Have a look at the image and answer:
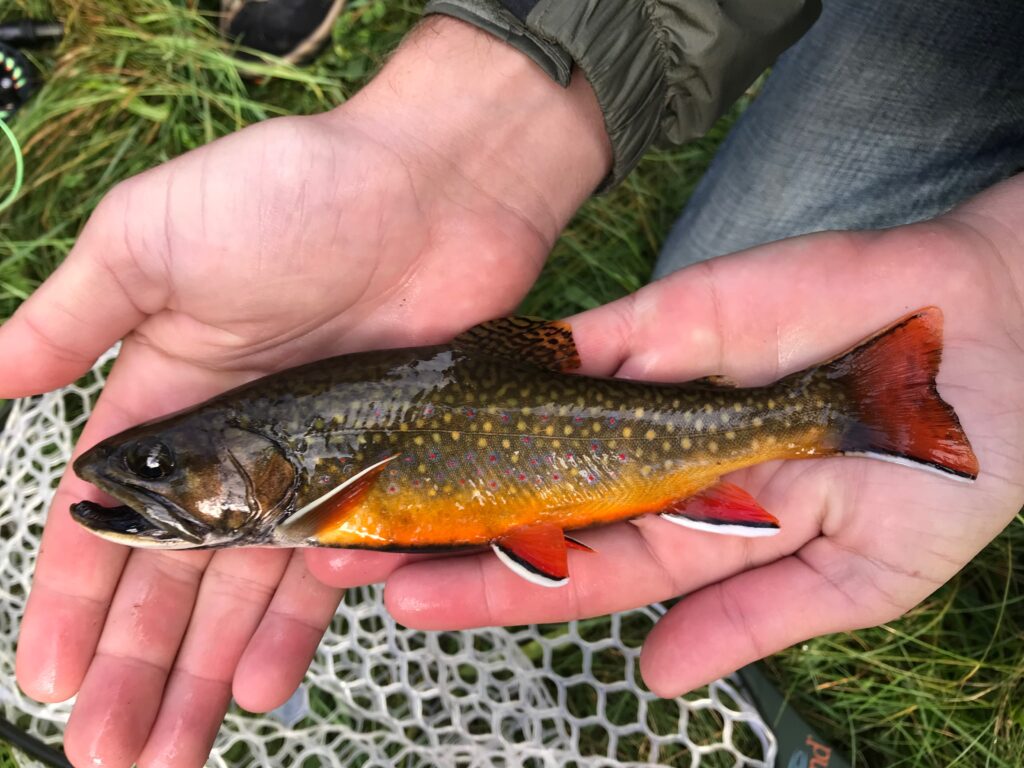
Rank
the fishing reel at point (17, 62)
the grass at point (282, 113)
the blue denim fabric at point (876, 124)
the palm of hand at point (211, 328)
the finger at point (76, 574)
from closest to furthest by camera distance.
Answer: the palm of hand at point (211, 328)
the finger at point (76, 574)
the blue denim fabric at point (876, 124)
the grass at point (282, 113)
the fishing reel at point (17, 62)

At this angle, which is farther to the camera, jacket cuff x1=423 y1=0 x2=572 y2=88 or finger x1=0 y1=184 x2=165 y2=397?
jacket cuff x1=423 y1=0 x2=572 y2=88

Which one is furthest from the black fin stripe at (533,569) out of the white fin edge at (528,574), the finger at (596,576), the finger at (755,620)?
the finger at (755,620)

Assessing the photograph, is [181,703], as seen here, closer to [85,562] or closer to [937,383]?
[85,562]

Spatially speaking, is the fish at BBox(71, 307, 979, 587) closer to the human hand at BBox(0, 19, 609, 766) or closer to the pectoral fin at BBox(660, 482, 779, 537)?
the pectoral fin at BBox(660, 482, 779, 537)

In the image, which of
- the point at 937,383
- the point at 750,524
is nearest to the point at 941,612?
the point at 937,383

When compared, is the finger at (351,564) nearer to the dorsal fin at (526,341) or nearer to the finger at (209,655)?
the finger at (209,655)

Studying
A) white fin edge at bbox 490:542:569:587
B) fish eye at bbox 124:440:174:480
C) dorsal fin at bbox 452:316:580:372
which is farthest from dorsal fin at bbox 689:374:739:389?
fish eye at bbox 124:440:174:480
